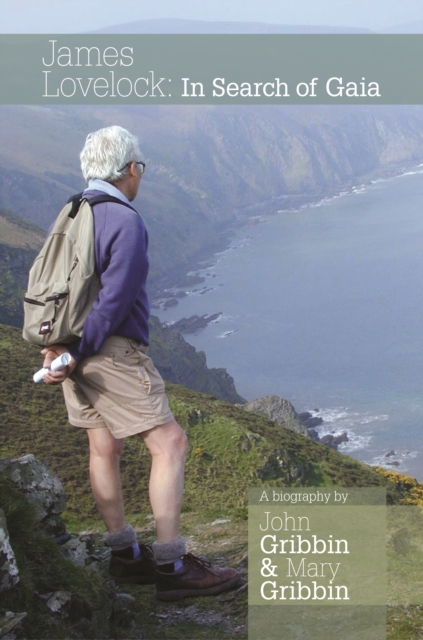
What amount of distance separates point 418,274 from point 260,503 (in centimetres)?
18189

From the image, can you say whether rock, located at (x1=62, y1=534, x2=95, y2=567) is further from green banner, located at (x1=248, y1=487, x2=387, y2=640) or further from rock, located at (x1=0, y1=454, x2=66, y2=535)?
green banner, located at (x1=248, y1=487, x2=387, y2=640)

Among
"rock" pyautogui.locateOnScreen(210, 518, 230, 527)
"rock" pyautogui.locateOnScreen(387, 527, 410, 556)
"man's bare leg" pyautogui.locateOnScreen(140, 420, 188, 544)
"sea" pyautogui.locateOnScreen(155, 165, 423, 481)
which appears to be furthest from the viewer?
"sea" pyautogui.locateOnScreen(155, 165, 423, 481)

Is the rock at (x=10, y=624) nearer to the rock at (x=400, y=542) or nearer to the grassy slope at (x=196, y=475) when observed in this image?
the grassy slope at (x=196, y=475)

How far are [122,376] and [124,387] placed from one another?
7 centimetres

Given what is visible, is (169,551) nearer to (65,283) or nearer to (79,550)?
(79,550)

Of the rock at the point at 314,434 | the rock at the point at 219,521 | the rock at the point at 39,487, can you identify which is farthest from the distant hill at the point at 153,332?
the rock at the point at 39,487

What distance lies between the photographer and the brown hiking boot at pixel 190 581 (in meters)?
5.23

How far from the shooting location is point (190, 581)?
5.24m

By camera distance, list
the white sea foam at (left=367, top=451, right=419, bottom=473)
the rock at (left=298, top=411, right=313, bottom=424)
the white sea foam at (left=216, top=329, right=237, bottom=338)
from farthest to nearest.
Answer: the white sea foam at (left=216, top=329, right=237, bottom=338) → the rock at (left=298, top=411, right=313, bottom=424) → the white sea foam at (left=367, top=451, right=419, bottom=473)

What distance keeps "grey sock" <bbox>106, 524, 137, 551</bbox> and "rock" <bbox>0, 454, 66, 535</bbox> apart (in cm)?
64

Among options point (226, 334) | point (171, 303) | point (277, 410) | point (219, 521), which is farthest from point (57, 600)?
point (171, 303)

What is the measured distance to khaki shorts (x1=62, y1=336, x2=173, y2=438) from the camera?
15.8ft

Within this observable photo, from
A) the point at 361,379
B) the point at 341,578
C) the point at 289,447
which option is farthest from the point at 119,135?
the point at 361,379

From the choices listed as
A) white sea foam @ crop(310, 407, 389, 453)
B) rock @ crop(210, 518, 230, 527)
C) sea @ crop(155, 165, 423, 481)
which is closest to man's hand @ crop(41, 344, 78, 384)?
rock @ crop(210, 518, 230, 527)
